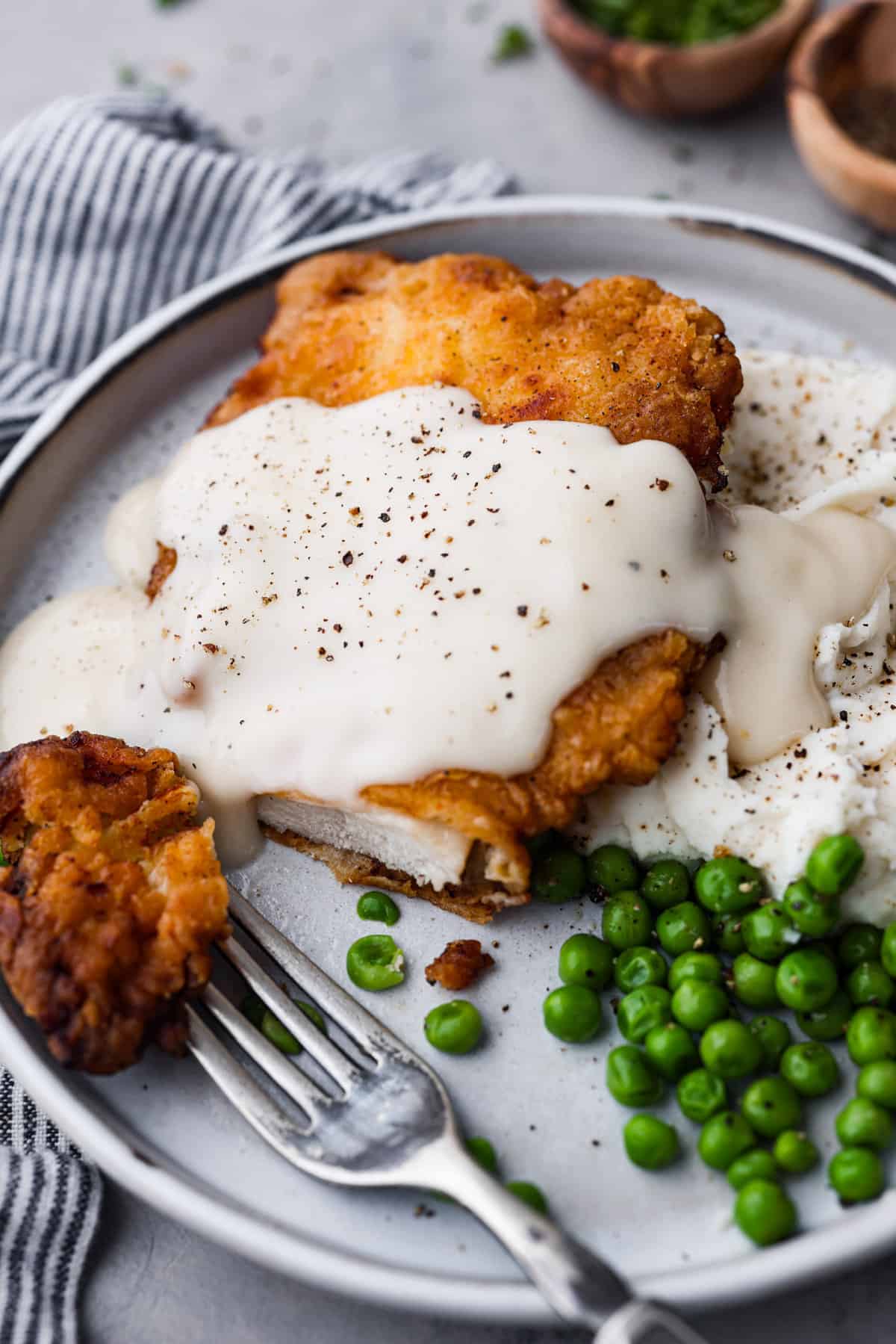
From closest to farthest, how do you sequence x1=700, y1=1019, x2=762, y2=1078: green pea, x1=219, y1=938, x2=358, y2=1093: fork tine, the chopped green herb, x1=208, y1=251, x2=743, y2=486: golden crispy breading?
x1=700, y1=1019, x2=762, y2=1078: green pea → x1=219, y1=938, x2=358, y2=1093: fork tine → x1=208, y1=251, x2=743, y2=486: golden crispy breading → the chopped green herb

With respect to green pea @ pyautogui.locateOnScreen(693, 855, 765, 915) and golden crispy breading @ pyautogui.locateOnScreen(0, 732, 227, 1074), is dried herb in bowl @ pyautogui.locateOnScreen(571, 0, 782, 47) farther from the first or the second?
golden crispy breading @ pyautogui.locateOnScreen(0, 732, 227, 1074)

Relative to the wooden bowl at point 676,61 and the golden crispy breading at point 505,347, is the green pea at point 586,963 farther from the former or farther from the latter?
the wooden bowl at point 676,61

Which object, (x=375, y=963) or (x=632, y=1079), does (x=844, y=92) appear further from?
(x=632, y=1079)

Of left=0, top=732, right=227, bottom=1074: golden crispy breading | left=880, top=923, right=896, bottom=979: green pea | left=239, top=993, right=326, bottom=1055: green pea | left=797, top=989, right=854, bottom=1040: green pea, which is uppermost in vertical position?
left=0, top=732, right=227, bottom=1074: golden crispy breading

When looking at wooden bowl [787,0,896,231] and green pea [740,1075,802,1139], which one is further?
wooden bowl [787,0,896,231]

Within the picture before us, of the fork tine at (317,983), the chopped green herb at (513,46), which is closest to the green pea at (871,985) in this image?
the fork tine at (317,983)

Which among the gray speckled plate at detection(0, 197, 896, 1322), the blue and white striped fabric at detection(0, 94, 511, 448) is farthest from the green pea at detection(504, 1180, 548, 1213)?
the blue and white striped fabric at detection(0, 94, 511, 448)

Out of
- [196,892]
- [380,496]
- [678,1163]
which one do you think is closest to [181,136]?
[380,496]
